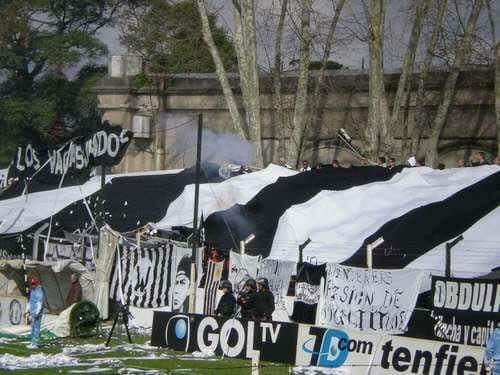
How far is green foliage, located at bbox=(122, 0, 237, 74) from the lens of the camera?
4900 centimetres

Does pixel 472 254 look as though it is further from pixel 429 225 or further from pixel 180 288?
pixel 180 288

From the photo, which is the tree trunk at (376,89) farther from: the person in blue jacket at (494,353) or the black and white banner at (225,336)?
the person in blue jacket at (494,353)

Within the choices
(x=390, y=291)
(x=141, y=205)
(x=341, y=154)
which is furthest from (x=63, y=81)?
(x=390, y=291)

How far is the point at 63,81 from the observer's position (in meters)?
54.6

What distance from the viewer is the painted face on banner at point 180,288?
26484 millimetres

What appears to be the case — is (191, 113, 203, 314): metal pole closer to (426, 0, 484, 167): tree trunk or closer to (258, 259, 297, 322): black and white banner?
(258, 259, 297, 322): black and white banner

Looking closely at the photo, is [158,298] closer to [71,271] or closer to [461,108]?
[71,271]

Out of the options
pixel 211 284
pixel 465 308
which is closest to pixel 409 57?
pixel 211 284

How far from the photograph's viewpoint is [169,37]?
49750 mm

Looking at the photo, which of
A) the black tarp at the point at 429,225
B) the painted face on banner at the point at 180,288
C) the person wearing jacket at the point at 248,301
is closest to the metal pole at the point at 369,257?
the black tarp at the point at 429,225

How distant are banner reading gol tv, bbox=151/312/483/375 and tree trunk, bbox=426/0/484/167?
13363 millimetres

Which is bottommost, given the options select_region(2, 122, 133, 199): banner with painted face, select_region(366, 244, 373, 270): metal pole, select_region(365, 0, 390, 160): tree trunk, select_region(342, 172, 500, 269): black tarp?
select_region(366, 244, 373, 270): metal pole

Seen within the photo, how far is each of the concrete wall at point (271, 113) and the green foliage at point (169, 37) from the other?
24.9 ft

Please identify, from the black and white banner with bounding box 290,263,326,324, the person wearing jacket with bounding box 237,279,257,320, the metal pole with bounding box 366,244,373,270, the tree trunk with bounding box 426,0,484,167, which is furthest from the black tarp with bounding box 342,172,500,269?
the tree trunk with bounding box 426,0,484,167
